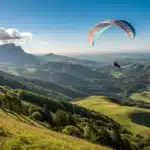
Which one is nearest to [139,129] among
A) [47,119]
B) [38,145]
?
[47,119]

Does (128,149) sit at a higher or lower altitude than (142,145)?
higher

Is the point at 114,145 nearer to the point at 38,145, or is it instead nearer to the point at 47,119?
the point at 47,119

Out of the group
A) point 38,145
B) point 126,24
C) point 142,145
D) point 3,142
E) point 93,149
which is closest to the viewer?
point 3,142

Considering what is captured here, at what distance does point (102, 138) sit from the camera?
99375mm

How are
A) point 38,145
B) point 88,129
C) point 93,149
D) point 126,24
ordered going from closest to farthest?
point 38,145 < point 93,149 < point 126,24 < point 88,129

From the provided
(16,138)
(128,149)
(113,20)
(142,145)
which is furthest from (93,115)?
(16,138)

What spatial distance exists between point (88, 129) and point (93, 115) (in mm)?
99785

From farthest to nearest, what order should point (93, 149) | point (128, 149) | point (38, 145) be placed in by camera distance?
point (128, 149) < point (93, 149) < point (38, 145)

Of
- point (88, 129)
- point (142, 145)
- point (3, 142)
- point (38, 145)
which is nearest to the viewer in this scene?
point (3, 142)

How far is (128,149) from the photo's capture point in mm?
106500

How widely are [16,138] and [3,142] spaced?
2699mm

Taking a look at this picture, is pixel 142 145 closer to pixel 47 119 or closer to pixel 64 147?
pixel 47 119

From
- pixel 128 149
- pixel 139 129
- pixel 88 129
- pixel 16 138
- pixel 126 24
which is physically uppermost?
pixel 126 24

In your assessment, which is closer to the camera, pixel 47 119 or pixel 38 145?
pixel 38 145
